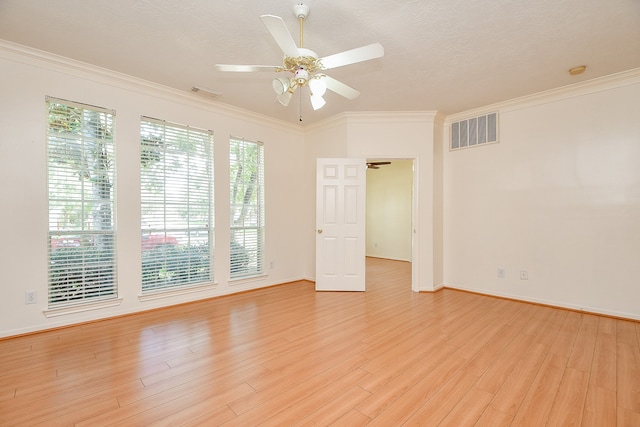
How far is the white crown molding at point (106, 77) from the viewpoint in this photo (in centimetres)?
275

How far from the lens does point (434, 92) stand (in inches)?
146

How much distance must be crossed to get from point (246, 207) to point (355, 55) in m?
3.10

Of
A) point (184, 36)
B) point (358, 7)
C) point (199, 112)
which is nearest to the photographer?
point (358, 7)

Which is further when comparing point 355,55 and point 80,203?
point 80,203

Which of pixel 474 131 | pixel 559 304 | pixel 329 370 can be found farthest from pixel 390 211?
pixel 329 370

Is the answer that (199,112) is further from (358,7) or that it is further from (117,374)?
(117,374)

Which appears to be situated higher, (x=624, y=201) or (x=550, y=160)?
(x=550, y=160)

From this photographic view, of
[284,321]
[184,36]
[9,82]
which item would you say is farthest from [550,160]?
[9,82]

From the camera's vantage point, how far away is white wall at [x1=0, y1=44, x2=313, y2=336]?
2.73 meters

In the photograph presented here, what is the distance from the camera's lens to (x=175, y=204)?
3.76 meters

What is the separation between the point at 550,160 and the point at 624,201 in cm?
87

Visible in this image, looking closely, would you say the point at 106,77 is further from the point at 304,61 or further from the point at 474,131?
the point at 474,131

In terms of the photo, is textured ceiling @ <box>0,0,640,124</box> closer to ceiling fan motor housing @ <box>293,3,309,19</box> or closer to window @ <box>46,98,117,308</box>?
ceiling fan motor housing @ <box>293,3,309,19</box>

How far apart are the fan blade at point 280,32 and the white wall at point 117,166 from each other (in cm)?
245
